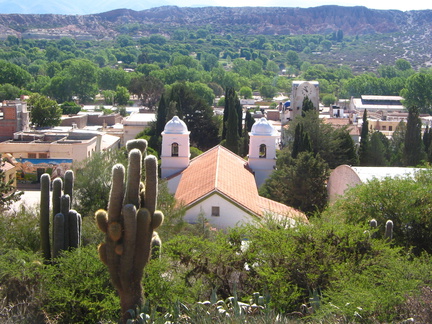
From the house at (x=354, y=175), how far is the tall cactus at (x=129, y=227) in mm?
13892

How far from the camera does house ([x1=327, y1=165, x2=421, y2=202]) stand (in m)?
25.0

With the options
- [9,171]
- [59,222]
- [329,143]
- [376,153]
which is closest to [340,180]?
[329,143]

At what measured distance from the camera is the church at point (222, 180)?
2233 cm

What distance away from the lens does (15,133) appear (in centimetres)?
4294

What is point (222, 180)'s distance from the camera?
24.2 m

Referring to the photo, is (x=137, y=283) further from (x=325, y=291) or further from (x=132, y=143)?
(x=325, y=291)

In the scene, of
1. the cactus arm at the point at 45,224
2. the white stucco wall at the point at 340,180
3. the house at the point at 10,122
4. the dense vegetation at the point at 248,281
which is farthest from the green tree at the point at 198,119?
the cactus arm at the point at 45,224

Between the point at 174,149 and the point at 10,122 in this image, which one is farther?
the point at 10,122

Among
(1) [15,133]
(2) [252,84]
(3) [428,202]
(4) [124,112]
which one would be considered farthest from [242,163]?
(2) [252,84]

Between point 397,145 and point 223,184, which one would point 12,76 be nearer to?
point 397,145

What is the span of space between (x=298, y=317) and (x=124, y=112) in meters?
61.5

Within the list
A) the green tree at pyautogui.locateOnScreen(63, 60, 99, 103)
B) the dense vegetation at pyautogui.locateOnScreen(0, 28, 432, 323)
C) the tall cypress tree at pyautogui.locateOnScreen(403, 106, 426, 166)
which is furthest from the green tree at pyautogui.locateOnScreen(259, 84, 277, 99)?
the dense vegetation at pyautogui.locateOnScreen(0, 28, 432, 323)

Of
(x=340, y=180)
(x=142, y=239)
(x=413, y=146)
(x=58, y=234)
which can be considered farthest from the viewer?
(x=413, y=146)

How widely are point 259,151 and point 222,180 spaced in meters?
7.41
